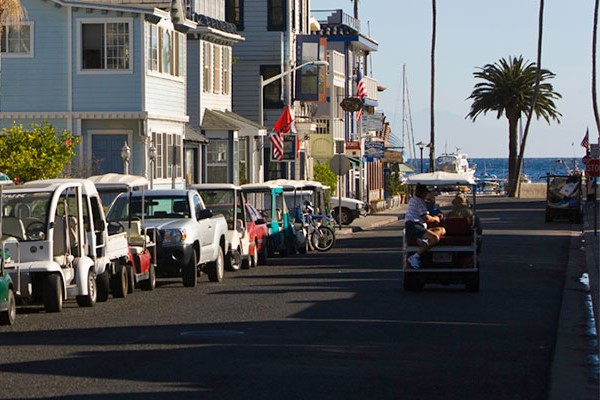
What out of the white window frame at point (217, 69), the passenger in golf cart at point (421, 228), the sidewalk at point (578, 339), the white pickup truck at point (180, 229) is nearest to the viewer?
the sidewalk at point (578, 339)

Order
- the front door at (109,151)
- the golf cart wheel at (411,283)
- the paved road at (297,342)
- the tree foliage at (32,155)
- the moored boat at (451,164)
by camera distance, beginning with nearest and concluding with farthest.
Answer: the paved road at (297,342), the golf cart wheel at (411,283), the tree foliage at (32,155), the front door at (109,151), the moored boat at (451,164)

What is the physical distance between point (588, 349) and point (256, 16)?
5163 cm

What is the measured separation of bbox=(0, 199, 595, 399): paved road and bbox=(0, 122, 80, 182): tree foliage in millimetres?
6664

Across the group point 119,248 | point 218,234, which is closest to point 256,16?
point 218,234

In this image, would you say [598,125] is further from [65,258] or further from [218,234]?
[65,258]

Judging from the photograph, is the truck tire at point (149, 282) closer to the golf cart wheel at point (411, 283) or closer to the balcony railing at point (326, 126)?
the golf cart wheel at point (411, 283)

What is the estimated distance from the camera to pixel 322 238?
42.8 m

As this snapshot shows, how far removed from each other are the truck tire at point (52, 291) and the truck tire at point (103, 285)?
2.04m

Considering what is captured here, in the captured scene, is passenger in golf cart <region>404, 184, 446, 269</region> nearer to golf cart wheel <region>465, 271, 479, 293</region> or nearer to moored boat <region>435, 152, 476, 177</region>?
golf cart wheel <region>465, 271, 479, 293</region>

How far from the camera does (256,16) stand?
6788cm

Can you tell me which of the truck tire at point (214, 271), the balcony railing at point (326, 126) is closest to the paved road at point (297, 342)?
the truck tire at point (214, 271)

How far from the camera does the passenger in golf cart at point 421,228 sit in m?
25.5

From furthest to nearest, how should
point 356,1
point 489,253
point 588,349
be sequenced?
point 356,1, point 489,253, point 588,349

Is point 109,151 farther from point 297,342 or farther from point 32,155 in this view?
point 297,342
